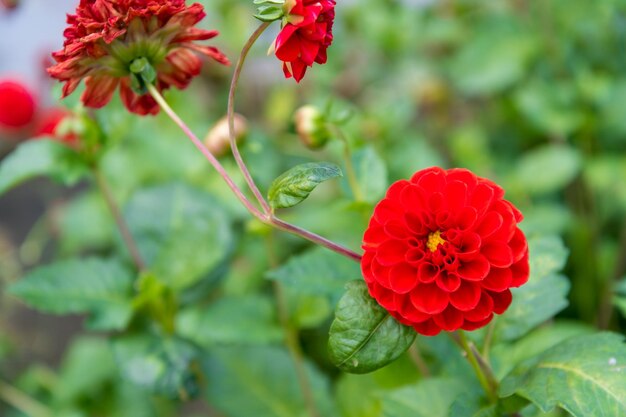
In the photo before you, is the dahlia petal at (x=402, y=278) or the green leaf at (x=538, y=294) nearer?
the dahlia petal at (x=402, y=278)

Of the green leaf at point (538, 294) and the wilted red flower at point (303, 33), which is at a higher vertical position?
the wilted red flower at point (303, 33)

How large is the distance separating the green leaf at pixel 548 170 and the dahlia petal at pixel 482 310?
82cm

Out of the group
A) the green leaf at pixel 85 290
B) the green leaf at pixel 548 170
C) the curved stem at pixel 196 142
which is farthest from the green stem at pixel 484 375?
the green leaf at pixel 548 170

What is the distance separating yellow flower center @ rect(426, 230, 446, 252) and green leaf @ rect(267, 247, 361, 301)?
201 mm

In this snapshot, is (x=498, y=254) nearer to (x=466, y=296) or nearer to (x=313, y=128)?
(x=466, y=296)

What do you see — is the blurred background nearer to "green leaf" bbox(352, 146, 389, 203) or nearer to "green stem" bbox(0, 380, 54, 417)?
"green stem" bbox(0, 380, 54, 417)

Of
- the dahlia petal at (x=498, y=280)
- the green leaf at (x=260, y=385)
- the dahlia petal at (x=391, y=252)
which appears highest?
the dahlia petal at (x=391, y=252)

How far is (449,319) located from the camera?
541mm

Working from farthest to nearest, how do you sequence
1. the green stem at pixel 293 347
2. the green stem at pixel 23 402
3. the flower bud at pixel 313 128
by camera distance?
the green stem at pixel 23 402 → the green stem at pixel 293 347 → the flower bud at pixel 313 128

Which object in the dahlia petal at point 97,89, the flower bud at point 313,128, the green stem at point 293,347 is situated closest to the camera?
the dahlia petal at point 97,89

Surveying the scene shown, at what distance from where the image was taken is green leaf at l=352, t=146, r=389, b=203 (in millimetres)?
802

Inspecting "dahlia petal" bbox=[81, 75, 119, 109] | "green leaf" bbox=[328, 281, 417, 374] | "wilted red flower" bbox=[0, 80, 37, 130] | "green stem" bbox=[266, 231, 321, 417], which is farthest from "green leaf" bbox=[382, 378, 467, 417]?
"wilted red flower" bbox=[0, 80, 37, 130]

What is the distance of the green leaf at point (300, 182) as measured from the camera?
0.55 metres

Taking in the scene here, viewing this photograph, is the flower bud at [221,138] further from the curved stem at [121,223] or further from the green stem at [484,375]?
the green stem at [484,375]
